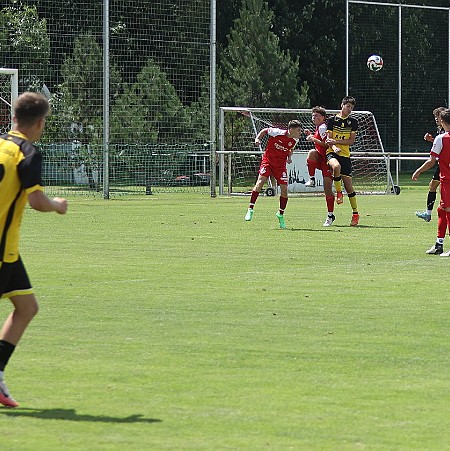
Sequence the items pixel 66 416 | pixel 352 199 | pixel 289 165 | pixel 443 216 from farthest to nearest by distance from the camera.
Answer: pixel 289 165 < pixel 352 199 < pixel 443 216 < pixel 66 416

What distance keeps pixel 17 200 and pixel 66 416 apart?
4.38ft

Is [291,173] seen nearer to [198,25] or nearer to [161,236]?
[198,25]

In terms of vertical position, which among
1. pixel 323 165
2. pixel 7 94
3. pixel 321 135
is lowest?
pixel 323 165

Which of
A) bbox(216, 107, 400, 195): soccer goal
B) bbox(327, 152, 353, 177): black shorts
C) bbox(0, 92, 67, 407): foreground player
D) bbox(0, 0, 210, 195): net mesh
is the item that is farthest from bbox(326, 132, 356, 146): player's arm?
bbox(0, 92, 67, 407): foreground player

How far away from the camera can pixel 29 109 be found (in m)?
7.42

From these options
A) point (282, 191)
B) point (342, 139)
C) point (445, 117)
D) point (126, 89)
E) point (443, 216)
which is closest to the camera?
point (445, 117)

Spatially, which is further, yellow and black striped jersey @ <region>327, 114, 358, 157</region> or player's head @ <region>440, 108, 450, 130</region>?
yellow and black striped jersey @ <region>327, 114, 358, 157</region>

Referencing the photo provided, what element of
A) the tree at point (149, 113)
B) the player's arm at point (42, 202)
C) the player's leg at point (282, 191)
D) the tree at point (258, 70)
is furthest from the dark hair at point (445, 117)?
the tree at point (258, 70)

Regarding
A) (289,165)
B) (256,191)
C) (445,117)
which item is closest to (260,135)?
(256,191)

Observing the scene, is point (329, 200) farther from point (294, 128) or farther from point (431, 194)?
point (431, 194)

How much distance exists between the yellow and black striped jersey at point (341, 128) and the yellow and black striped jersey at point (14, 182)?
16998 mm

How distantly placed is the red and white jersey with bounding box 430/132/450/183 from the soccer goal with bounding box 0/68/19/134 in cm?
1523

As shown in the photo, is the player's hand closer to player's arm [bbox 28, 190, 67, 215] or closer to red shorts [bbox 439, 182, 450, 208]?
player's arm [bbox 28, 190, 67, 215]

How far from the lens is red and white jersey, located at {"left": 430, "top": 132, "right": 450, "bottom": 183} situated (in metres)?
16.5
